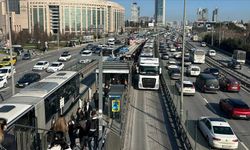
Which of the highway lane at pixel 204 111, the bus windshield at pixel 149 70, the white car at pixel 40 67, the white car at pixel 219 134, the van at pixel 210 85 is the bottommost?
the highway lane at pixel 204 111

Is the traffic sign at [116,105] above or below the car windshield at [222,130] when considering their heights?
above

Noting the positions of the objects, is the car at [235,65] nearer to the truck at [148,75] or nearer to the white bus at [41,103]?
the truck at [148,75]

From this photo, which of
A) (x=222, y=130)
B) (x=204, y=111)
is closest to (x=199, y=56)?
(x=204, y=111)

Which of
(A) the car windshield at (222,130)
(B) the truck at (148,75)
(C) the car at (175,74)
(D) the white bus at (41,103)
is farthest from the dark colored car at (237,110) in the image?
(C) the car at (175,74)

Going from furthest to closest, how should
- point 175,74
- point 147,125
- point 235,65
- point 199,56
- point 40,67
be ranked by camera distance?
point 199,56, point 235,65, point 40,67, point 175,74, point 147,125

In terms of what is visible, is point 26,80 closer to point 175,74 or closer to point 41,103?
point 175,74

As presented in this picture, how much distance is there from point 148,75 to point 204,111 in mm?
7905

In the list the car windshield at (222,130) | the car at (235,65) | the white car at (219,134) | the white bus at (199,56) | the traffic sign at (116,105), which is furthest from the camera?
the white bus at (199,56)

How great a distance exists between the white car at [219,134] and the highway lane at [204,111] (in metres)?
0.60

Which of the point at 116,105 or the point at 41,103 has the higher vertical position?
the point at 41,103

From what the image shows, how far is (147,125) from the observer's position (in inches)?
785

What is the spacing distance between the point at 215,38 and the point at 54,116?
9153 cm

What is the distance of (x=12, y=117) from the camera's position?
12.0 m

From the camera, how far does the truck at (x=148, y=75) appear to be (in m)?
30.4
